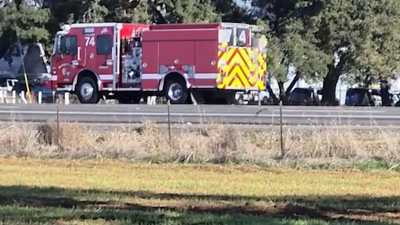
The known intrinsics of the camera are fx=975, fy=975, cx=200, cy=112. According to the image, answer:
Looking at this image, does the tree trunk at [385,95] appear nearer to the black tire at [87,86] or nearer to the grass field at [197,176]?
the black tire at [87,86]

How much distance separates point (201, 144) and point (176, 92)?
13.0m

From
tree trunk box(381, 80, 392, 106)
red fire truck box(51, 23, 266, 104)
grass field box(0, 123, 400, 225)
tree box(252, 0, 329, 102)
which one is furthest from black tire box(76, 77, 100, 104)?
tree trunk box(381, 80, 392, 106)

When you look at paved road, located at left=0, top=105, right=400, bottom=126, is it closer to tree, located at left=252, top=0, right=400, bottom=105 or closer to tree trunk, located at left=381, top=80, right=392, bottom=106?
tree, located at left=252, top=0, right=400, bottom=105

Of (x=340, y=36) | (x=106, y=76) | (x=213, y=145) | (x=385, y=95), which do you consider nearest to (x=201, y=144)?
(x=213, y=145)

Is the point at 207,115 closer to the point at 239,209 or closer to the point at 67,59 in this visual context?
the point at 239,209

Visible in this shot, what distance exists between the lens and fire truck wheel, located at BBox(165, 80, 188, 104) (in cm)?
3195

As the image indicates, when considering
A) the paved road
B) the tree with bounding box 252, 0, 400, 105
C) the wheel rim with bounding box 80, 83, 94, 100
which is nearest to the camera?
the paved road

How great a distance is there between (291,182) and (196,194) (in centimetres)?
272

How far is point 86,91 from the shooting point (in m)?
33.8

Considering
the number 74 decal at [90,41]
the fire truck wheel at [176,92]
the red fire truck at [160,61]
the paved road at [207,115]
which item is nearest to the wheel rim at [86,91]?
the red fire truck at [160,61]

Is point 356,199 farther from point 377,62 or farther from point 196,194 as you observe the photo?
point 377,62

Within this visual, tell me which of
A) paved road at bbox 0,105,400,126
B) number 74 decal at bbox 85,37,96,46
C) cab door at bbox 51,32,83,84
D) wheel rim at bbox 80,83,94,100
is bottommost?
paved road at bbox 0,105,400,126

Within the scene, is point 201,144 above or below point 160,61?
below

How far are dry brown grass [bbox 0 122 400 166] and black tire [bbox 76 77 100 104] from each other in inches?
490
